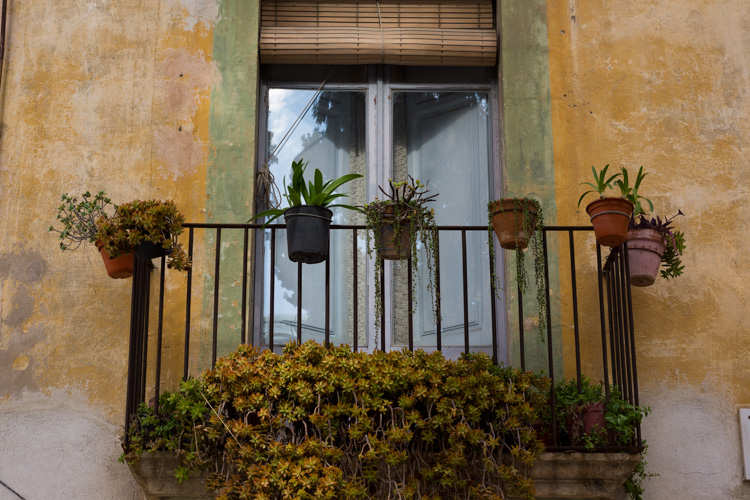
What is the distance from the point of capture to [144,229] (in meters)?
5.53

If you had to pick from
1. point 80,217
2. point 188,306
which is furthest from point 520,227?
point 80,217

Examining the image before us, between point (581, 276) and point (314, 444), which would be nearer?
point (314, 444)

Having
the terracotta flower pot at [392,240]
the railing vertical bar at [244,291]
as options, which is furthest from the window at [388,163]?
the terracotta flower pot at [392,240]

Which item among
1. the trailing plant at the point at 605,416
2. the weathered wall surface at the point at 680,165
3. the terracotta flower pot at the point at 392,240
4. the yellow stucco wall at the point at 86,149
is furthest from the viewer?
the yellow stucco wall at the point at 86,149

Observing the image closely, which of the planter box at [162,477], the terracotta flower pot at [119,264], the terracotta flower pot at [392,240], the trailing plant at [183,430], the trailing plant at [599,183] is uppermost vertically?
the trailing plant at [599,183]

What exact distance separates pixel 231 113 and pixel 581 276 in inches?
90.6

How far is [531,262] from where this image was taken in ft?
20.6

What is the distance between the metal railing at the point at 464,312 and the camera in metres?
5.67

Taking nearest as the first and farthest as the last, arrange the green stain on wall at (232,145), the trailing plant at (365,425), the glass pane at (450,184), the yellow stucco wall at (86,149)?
the trailing plant at (365,425) → the yellow stucco wall at (86,149) → the green stain on wall at (232,145) → the glass pane at (450,184)

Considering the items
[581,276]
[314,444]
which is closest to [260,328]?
[314,444]

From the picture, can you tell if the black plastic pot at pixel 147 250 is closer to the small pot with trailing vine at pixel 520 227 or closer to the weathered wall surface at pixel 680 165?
the small pot with trailing vine at pixel 520 227

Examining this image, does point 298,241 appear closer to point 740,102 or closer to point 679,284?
point 679,284

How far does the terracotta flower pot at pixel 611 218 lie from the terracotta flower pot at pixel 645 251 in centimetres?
22

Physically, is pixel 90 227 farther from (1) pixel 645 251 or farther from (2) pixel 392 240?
(1) pixel 645 251
